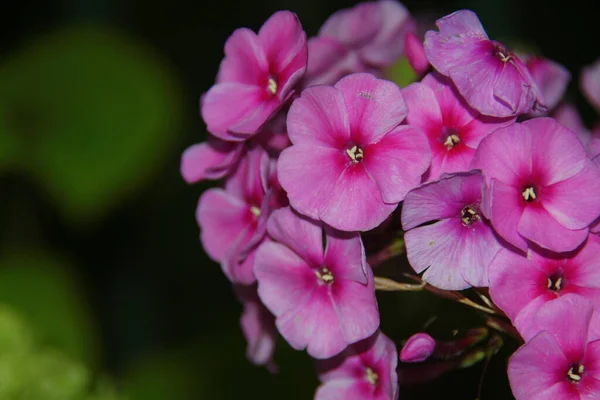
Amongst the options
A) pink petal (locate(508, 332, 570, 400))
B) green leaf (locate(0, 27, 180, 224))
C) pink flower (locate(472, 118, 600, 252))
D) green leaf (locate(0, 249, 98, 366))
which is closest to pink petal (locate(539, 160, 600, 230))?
pink flower (locate(472, 118, 600, 252))

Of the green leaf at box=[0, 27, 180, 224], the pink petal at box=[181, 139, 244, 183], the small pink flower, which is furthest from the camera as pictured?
the green leaf at box=[0, 27, 180, 224]

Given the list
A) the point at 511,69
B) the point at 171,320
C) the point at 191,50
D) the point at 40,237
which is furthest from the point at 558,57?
the point at 511,69

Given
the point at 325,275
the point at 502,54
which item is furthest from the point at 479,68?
the point at 325,275

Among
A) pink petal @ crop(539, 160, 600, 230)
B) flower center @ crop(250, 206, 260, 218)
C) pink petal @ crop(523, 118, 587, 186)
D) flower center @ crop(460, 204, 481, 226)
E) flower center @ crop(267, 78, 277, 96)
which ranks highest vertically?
flower center @ crop(267, 78, 277, 96)

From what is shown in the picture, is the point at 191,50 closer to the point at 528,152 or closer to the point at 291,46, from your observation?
the point at 291,46

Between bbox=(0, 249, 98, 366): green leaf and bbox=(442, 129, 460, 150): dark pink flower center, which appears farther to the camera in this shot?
bbox=(0, 249, 98, 366): green leaf

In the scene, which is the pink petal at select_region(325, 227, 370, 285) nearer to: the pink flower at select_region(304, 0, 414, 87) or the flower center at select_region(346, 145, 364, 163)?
the flower center at select_region(346, 145, 364, 163)

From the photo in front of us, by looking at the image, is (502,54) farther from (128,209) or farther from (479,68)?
(128,209)

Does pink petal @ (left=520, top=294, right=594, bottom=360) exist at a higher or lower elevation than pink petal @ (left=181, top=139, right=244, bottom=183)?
lower
